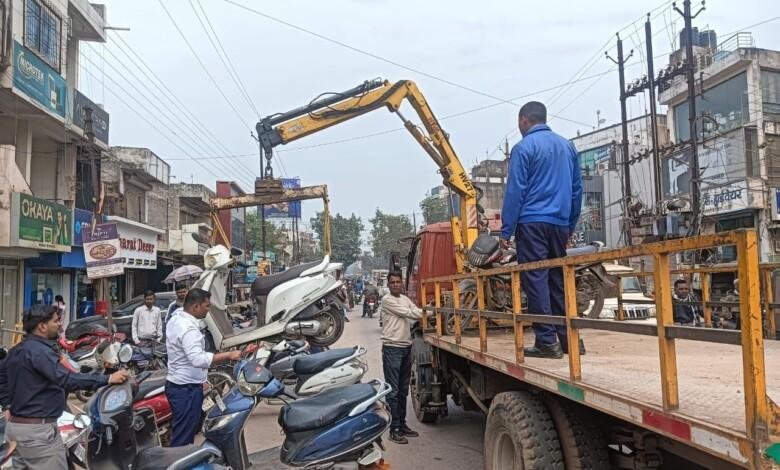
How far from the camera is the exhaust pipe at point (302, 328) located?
8.03 metres

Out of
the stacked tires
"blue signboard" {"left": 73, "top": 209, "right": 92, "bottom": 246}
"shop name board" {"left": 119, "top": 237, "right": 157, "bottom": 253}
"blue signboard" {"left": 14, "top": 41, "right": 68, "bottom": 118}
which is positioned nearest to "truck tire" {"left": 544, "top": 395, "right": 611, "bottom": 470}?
the stacked tires

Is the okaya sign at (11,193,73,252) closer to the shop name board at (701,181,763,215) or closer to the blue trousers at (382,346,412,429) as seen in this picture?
the blue trousers at (382,346,412,429)

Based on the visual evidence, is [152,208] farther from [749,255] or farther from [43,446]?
[749,255]

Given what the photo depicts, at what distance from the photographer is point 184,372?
4719 mm

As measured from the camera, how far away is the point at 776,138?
67.9ft

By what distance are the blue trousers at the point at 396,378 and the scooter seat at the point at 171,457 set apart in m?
2.76

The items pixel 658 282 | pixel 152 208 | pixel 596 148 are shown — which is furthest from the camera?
pixel 596 148

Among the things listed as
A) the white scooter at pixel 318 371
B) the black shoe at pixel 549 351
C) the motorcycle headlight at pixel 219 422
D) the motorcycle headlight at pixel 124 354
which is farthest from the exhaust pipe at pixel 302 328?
the black shoe at pixel 549 351

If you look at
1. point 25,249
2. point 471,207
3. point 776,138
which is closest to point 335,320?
point 471,207

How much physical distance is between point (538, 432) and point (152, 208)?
2491 cm

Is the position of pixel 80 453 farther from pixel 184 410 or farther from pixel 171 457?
pixel 171 457

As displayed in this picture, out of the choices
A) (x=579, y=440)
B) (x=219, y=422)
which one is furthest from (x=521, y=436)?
(x=219, y=422)

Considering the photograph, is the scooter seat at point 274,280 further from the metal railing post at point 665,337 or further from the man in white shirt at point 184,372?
the metal railing post at point 665,337

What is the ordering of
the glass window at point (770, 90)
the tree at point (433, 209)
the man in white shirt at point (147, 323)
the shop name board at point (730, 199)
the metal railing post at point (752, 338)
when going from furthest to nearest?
the tree at point (433, 209)
the glass window at point (770, 90)
the shop name board at point (730, 199)
the man in white shirt at point (147, 323)
the metal railing post at point (752, 338)
